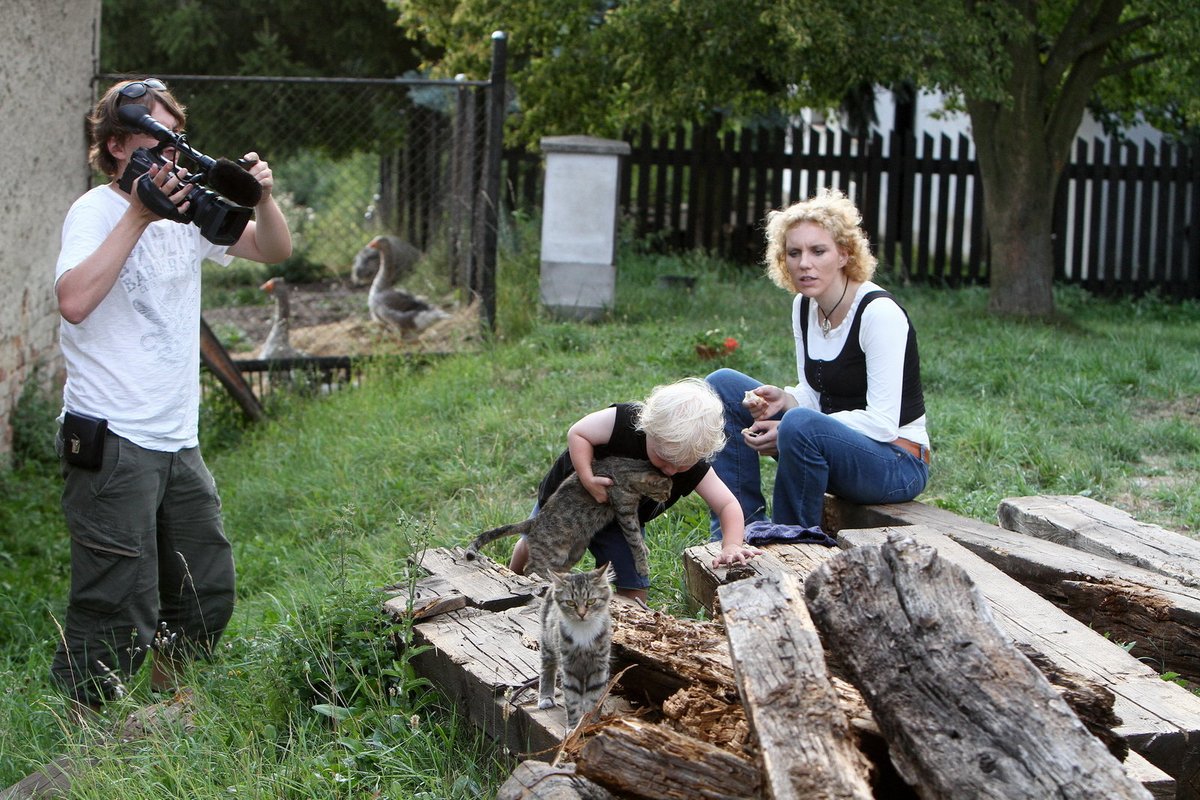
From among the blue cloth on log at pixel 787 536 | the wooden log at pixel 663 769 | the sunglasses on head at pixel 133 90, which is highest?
the sunglasses on head at pixel 133 90

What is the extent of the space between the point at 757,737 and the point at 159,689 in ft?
9.89

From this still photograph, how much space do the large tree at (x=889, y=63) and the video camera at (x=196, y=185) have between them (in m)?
6.19

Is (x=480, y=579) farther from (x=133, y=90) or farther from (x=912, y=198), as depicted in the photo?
(x=912, y=198)

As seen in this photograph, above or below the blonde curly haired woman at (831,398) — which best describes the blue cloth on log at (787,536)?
below

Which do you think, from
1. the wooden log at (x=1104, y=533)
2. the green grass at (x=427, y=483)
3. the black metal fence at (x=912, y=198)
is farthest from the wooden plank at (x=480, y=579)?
the black metal fence at (x=912, y=198)

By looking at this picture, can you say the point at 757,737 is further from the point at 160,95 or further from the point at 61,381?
the point at 61,381

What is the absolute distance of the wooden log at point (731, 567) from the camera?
417cm

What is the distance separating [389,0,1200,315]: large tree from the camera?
10.1 metres

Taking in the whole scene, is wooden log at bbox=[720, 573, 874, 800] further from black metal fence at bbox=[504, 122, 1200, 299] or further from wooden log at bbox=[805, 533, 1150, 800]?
black metal fence at bbox=[504, 122, 1200, 299]

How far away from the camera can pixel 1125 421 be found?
24.2ft

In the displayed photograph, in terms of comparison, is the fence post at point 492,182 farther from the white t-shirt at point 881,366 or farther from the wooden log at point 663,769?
the wooden log at point 663,769

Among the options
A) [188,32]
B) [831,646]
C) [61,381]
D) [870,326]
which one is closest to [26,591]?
[61,381]

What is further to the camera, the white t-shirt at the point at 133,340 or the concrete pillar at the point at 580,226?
the concrete pillar at the point at 580,226

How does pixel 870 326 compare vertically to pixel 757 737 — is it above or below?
above
